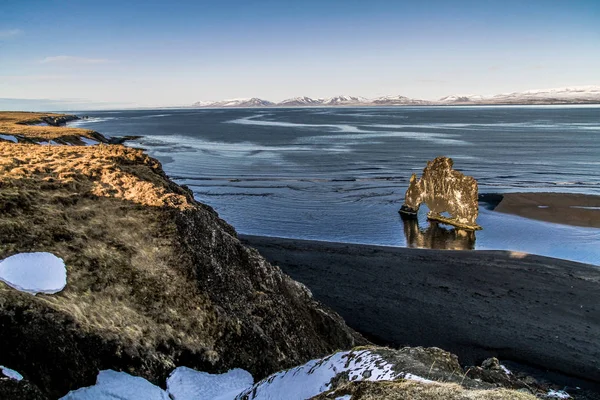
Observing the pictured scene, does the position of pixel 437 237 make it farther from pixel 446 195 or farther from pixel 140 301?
pixel 140 301

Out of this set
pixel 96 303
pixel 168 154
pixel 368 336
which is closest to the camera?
pixel 96 303

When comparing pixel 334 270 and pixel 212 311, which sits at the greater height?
pixel 212 311

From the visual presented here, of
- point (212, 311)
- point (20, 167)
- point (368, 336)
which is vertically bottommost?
point (368, 336)

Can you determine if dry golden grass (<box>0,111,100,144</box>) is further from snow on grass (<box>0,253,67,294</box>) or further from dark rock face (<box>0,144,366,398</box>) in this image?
snow on grass (<box>0,253,67,294</box>)

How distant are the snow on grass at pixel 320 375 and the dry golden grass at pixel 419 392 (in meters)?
1.02

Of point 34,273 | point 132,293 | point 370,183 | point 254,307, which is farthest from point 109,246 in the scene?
point 370,183

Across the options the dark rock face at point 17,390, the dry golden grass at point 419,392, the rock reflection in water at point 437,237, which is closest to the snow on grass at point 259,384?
the dry golden grass at point 419,392

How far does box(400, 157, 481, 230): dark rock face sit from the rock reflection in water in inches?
45.8

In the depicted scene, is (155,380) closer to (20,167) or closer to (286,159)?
(20,167)

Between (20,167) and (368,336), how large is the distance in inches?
552

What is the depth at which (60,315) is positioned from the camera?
7738 millimetres

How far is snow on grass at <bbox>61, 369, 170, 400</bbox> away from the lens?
726cm

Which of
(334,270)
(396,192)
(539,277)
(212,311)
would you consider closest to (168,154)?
(396,192)

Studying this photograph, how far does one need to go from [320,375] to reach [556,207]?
140 feet
